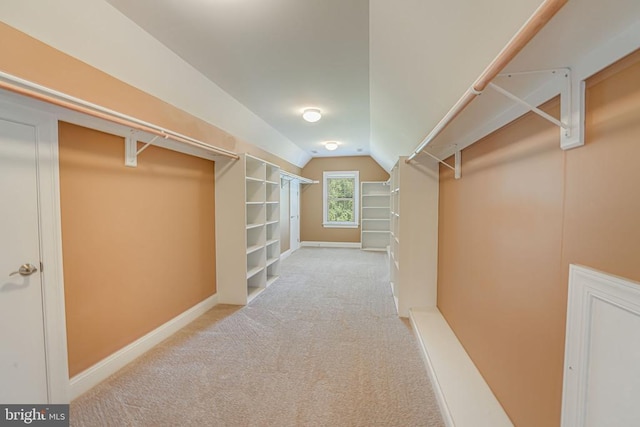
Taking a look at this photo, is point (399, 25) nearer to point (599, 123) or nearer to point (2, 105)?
point (599, 123)

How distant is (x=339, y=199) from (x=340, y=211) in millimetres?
336

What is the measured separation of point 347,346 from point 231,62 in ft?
8.82

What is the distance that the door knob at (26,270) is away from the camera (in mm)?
1521

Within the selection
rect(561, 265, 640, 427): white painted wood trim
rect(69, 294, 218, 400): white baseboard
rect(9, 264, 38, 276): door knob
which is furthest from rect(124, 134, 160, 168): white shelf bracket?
rect(561, 265, 640, 427): white painted wood trim

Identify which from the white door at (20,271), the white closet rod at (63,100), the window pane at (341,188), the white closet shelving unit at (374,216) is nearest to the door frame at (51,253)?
the white door at (20,271)

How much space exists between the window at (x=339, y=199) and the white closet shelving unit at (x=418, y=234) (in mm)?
4529

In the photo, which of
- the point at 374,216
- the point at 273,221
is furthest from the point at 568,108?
the point at 374,216

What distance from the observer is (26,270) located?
60.8 inches

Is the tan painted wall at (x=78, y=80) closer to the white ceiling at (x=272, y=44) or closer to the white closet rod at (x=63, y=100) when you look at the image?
the white closet rod at (x=63, y=100)

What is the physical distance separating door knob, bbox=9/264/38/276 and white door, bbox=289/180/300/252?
5.42 m

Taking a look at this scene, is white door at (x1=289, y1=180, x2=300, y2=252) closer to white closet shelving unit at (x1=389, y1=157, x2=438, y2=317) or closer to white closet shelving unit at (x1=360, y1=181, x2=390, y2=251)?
white closet shelving unit at (x1=360, y1=181, x2=390, y2=251)

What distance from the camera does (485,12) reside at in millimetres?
1036

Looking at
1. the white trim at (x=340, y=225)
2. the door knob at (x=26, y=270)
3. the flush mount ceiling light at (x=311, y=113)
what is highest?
the flush mount ceiling light at (x=311, y=113)

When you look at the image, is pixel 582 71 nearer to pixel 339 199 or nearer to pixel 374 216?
pixel 374 216
